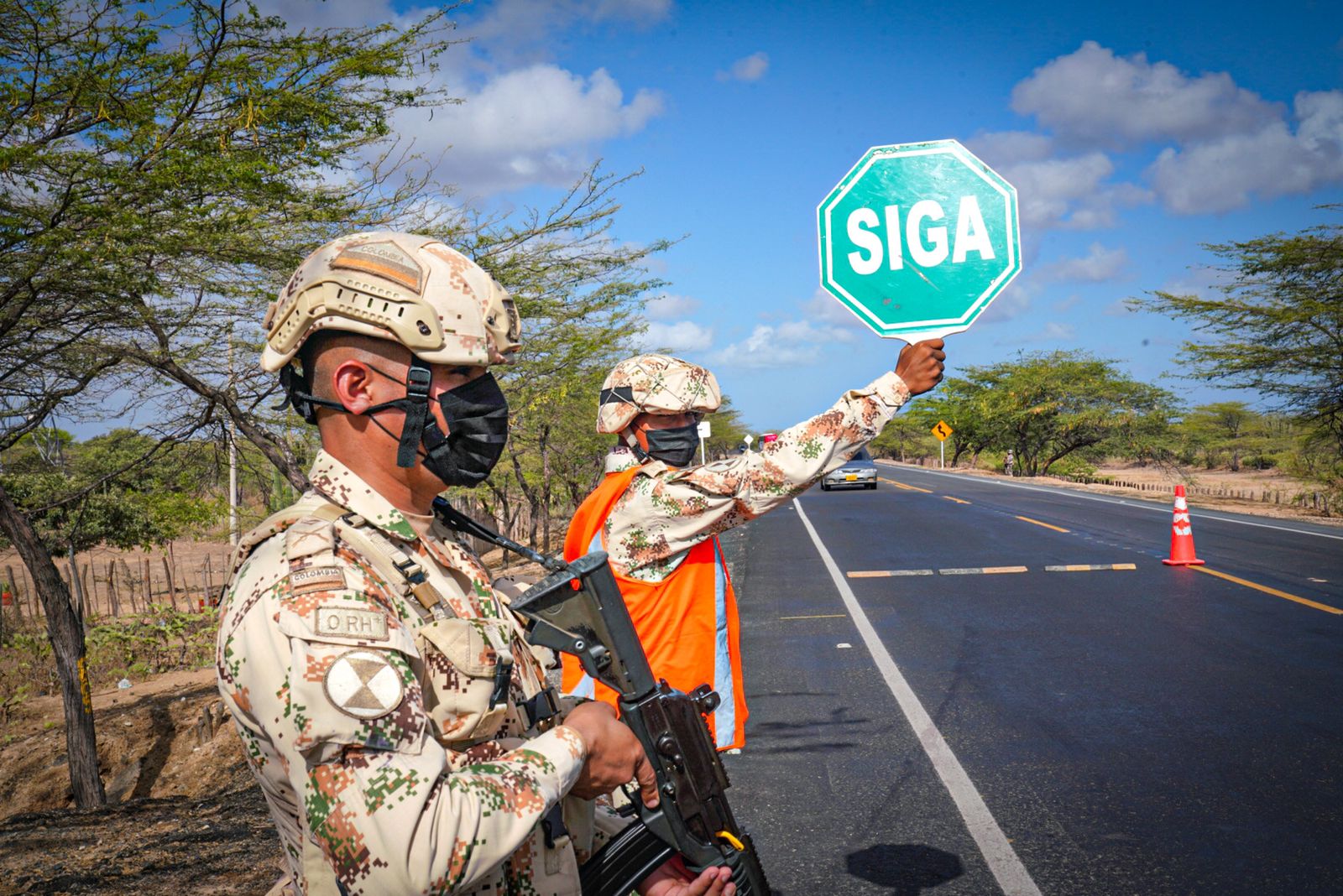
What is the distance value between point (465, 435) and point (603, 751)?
1.99ft

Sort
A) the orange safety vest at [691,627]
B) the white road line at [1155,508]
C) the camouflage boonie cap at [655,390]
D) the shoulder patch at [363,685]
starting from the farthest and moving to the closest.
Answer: the white road line at [1155,508] < the camouflage boonie cap at [655,390] < the orange safety vest at [691,627] < the shoulder patch at [363,685]

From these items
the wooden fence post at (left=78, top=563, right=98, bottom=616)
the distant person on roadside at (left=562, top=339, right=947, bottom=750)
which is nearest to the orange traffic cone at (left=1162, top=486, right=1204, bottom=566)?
the distant person on roadside at (left=562, top=339, right=947, bottom=750)

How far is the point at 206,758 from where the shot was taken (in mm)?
8617

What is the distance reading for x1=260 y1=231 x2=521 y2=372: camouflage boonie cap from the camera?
1659 millimetres

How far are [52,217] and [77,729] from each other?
12.6 feet

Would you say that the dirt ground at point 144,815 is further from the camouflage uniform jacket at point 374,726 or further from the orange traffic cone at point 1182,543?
the orange traffic cone at point 1182,543

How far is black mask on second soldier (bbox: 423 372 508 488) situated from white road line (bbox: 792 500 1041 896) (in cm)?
300

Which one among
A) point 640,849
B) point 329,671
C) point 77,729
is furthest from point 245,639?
point 77,729

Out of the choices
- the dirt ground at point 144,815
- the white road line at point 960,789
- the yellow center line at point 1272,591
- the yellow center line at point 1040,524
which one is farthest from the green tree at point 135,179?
the yellow center line at point 1040,524

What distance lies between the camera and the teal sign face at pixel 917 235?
3.26 m

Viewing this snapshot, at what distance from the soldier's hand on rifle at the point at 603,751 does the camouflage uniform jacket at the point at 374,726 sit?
0.05 m

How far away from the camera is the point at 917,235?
141 inches

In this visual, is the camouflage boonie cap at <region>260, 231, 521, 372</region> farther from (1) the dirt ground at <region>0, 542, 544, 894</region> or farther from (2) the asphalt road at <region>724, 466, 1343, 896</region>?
(1) the dirt ground at <region>0, 542, 544, 894</region>

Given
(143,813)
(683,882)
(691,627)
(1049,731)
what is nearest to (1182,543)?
(1049,731)
